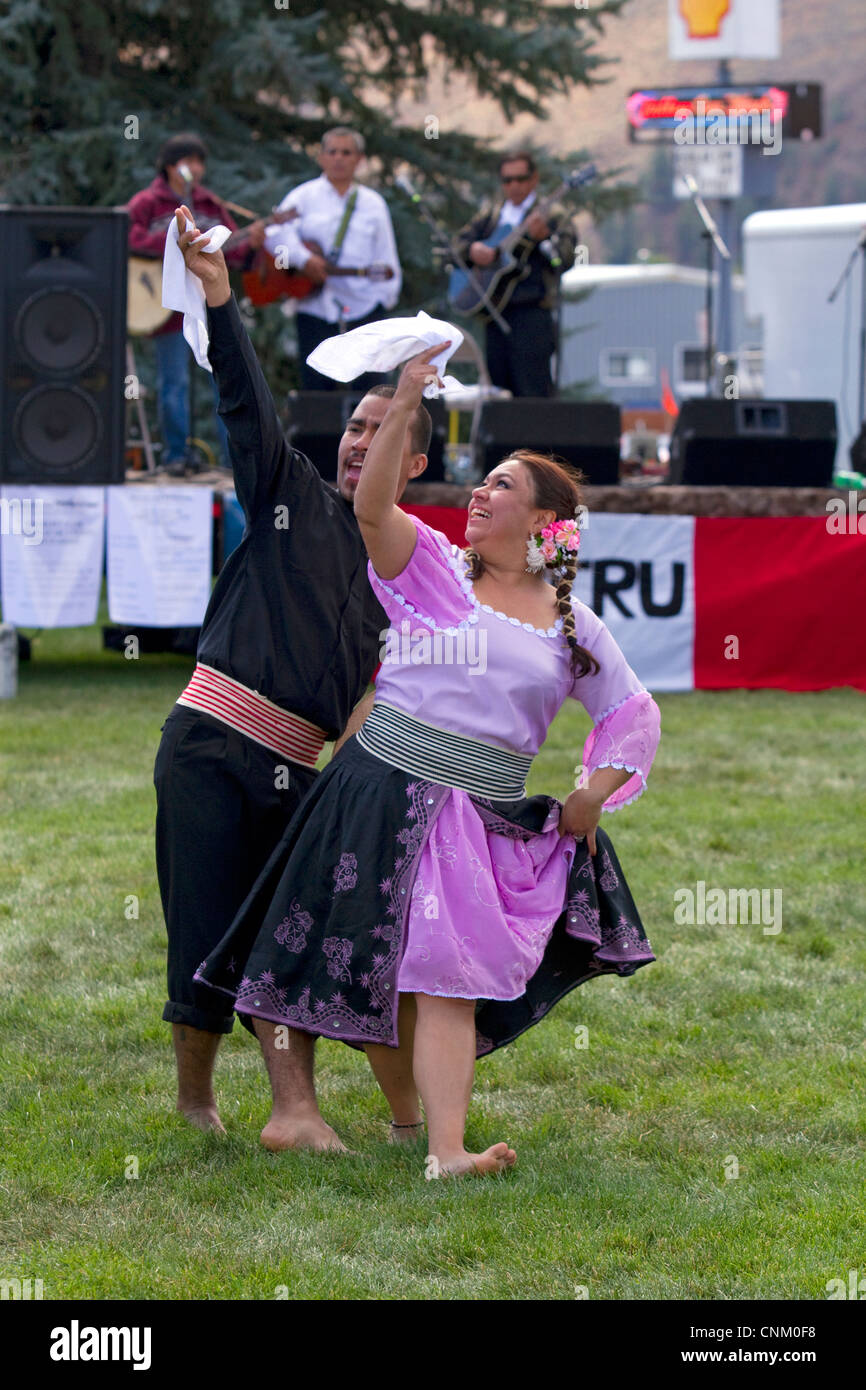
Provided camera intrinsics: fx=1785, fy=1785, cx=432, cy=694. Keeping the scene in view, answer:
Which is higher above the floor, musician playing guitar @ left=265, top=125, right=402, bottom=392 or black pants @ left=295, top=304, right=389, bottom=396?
musician playing guitar @ left=265, top=125, right=402, bottom=392

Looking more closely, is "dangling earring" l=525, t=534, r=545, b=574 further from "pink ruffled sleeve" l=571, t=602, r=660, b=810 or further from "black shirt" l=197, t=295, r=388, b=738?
"black shirt" l=197, t=295, r=388, b=738

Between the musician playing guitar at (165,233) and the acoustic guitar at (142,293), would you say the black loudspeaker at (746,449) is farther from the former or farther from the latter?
the acoustic guitar at (142,293)

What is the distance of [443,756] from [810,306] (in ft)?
52.5

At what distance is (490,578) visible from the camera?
11.6 ft

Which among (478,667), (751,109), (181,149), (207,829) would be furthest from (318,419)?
(751,109)

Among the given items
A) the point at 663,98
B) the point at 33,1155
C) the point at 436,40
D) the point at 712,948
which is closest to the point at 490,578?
the point at 33,1155

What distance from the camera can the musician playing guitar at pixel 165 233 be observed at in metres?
9.43

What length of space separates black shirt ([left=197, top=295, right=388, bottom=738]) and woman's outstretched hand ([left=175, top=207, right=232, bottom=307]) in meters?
0.12

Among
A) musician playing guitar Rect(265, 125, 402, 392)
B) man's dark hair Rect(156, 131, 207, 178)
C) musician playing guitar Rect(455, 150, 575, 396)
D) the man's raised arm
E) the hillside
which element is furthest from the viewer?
the hillside

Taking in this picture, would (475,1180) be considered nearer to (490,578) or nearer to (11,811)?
(490,578)

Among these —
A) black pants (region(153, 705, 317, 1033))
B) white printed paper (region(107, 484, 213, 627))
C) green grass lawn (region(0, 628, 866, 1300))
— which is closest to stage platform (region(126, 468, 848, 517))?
white printed paper (region(107, 484, 213, 627))

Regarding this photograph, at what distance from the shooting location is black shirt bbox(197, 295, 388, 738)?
3.54m

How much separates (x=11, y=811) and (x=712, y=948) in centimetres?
281

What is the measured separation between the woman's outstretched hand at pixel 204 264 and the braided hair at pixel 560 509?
2.13 ft
